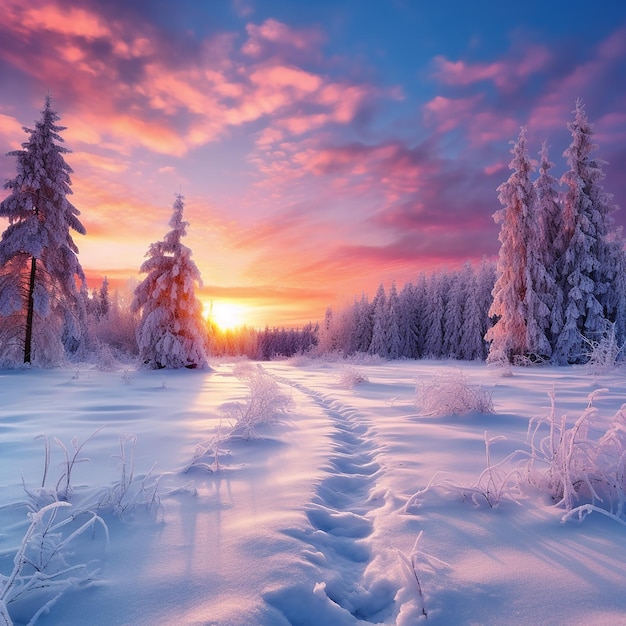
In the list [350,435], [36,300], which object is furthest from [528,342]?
[36,300]

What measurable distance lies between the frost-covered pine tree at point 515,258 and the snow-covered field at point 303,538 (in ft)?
59.3

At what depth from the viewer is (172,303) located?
790 inches

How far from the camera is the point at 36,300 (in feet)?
50.6

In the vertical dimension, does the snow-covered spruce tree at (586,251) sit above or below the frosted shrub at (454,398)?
above

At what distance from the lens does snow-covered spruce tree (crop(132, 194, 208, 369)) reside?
765 inches

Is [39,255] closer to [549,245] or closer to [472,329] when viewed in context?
[549,245]

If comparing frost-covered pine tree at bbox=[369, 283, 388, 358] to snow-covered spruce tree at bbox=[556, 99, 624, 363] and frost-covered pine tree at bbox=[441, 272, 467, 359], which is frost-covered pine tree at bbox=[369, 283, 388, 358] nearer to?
frost-covered pine tree at bbox=[441, 272, 467, 359]

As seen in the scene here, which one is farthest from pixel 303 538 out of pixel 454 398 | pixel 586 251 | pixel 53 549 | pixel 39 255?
pixel 586 251

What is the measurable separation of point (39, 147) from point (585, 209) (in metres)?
28.0

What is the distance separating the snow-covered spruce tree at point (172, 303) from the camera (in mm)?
19422

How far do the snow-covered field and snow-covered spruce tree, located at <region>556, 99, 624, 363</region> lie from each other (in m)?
19.7

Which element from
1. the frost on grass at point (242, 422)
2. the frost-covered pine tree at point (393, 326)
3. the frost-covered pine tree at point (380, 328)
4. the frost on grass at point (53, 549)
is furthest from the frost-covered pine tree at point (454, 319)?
the frost on grass at point (53, 549)

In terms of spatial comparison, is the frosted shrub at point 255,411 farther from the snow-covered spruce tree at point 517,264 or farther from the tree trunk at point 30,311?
the snow-covered spruce tree at point 517,264

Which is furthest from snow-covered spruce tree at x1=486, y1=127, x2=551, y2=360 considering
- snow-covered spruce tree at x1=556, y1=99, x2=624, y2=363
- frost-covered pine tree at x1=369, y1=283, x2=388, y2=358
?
frost-covered pine tree at x1=369, y1=283, x2=388, y2=358
